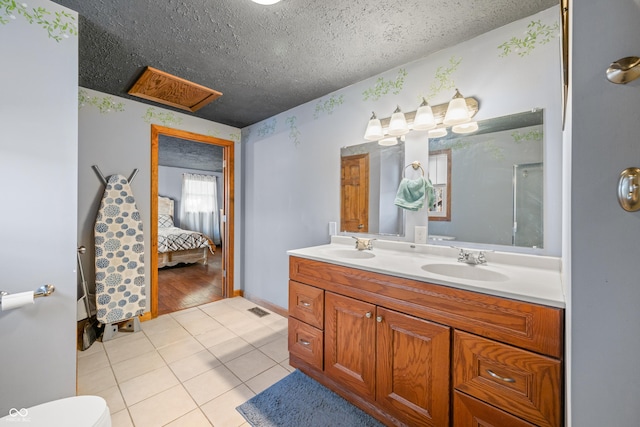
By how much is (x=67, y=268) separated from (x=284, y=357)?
154cm

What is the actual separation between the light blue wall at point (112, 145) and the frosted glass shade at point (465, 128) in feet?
9.13

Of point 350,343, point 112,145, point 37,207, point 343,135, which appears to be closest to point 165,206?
point 112,145

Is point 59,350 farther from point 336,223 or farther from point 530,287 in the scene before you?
point 530,287

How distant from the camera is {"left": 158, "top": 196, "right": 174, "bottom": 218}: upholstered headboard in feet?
21.4

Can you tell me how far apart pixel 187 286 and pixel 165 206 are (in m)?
3.76

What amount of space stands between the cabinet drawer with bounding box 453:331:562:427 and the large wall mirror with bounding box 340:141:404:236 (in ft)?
3.13

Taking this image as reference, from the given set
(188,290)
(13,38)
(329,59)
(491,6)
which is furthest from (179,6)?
(188,290)

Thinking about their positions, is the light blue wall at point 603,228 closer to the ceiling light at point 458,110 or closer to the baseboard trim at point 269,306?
the ceiling light at point 458,110

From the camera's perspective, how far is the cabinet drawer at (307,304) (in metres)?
1.66

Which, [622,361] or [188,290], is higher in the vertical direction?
[622,361]

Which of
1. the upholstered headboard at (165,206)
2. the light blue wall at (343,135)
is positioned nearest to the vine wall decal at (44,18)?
the light blue wall at (343,135)

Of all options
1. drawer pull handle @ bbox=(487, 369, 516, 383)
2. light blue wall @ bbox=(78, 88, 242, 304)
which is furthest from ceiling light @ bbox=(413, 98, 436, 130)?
light blue wall @ bbox=(78, 88, 242, 304)

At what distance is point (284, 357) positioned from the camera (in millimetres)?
2025

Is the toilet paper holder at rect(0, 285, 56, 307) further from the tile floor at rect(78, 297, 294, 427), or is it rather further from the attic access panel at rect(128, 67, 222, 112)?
the attic access panel at rect(128, 67, 222, 112)
